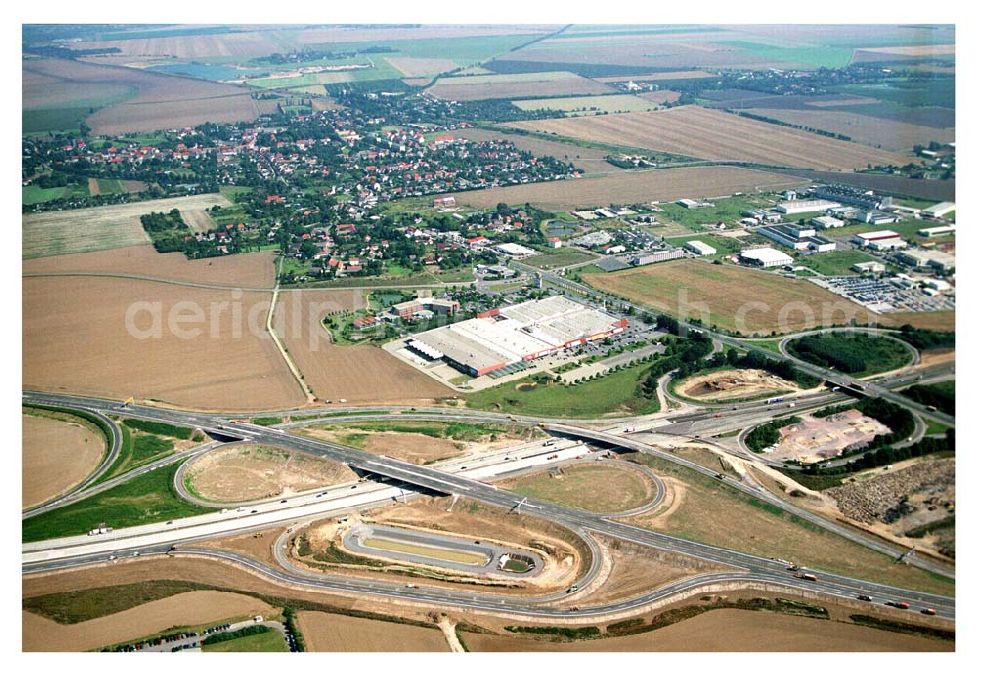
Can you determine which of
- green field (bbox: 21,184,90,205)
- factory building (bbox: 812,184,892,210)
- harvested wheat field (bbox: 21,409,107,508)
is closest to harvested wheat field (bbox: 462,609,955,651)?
harvested wheat field (bbox: 21,409,107,508)

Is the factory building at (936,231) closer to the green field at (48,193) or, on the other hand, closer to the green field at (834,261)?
the green field at (834,261)

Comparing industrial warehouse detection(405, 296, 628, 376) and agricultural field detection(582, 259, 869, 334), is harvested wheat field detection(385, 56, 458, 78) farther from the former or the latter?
industrial warehouse detection(405, 296, 628, 376)

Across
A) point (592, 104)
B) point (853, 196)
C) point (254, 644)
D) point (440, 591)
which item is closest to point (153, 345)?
point (254, 644)

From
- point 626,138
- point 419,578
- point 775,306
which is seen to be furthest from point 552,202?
point 419,578

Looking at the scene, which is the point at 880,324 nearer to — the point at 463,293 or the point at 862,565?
the point at 862,565

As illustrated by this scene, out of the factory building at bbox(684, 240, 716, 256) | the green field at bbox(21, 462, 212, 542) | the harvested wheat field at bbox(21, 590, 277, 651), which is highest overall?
the factory building at bbox(684, 240, 716, 256)

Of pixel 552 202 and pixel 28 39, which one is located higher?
pixel 28 39

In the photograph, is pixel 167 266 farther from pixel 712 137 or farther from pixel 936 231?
pixel 712 137
